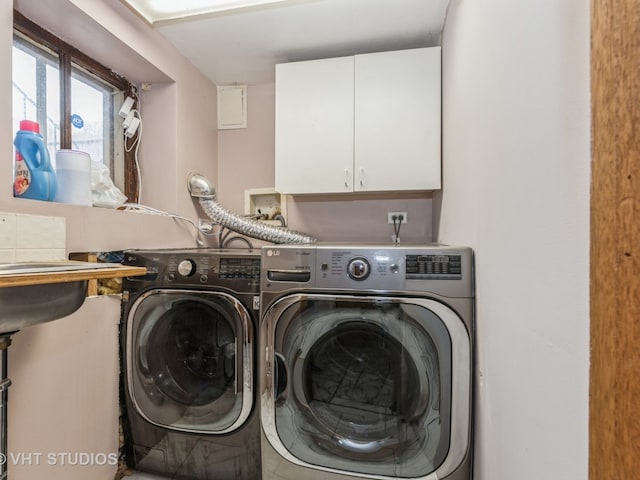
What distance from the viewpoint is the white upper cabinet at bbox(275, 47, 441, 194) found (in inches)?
61.2

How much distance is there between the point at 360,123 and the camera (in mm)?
1607

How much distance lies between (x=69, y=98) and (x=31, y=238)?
33.2 inches

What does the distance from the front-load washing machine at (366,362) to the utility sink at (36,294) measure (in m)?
0.58

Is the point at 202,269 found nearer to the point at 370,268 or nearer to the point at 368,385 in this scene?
the point at 370,268

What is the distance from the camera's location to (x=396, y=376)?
110 centimetres

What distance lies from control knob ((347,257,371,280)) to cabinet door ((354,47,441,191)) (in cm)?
65

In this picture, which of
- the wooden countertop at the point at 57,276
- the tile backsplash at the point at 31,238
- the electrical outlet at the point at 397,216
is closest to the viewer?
the wooden countertop at the point at 57,276

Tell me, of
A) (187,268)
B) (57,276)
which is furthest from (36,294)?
(187,268)

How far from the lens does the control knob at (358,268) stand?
3.54 ft

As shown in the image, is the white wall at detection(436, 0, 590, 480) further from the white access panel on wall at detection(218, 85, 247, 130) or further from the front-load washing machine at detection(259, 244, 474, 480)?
the white access panel on wall at detection(218, 85, 247, 130)

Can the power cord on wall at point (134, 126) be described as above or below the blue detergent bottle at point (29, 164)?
above

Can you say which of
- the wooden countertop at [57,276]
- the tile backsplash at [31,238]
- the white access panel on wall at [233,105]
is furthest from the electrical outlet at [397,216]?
the tile backsplash at [31,238]

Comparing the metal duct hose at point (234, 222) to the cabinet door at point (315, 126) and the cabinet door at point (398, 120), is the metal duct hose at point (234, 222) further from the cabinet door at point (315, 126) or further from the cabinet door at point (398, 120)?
the cabinet door at point (398, 120)

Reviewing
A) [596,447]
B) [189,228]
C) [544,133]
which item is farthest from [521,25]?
[189,228]
